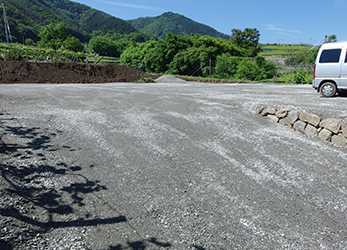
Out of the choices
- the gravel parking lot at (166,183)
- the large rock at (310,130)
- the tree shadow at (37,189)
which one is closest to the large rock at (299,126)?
the large rock at (310,130)

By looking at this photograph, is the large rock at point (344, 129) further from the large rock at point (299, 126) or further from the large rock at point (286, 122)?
the large rock at point (286, 122)

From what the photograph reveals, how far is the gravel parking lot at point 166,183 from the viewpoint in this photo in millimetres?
3119

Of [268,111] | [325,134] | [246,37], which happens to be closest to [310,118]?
[325,134]

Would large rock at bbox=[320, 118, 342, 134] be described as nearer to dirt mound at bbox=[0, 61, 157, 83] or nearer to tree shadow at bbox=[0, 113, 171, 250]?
tree shadow at bbox=[0, 113, 171, 250]

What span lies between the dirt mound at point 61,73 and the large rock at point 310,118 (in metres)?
16.1

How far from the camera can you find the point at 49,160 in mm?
4742

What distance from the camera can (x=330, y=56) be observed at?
8828 millimetres

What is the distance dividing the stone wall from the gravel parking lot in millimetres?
231

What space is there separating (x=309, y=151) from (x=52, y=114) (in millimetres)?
7319

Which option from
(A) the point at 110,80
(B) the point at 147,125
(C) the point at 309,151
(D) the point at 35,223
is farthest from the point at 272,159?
(A) the point at 110,80

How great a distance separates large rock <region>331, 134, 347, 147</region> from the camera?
631 centimetres

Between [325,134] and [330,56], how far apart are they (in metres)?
3.81

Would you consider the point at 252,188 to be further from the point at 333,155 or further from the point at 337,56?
the point at 337,56

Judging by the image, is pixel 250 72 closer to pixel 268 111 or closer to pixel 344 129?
pixel 268 111
